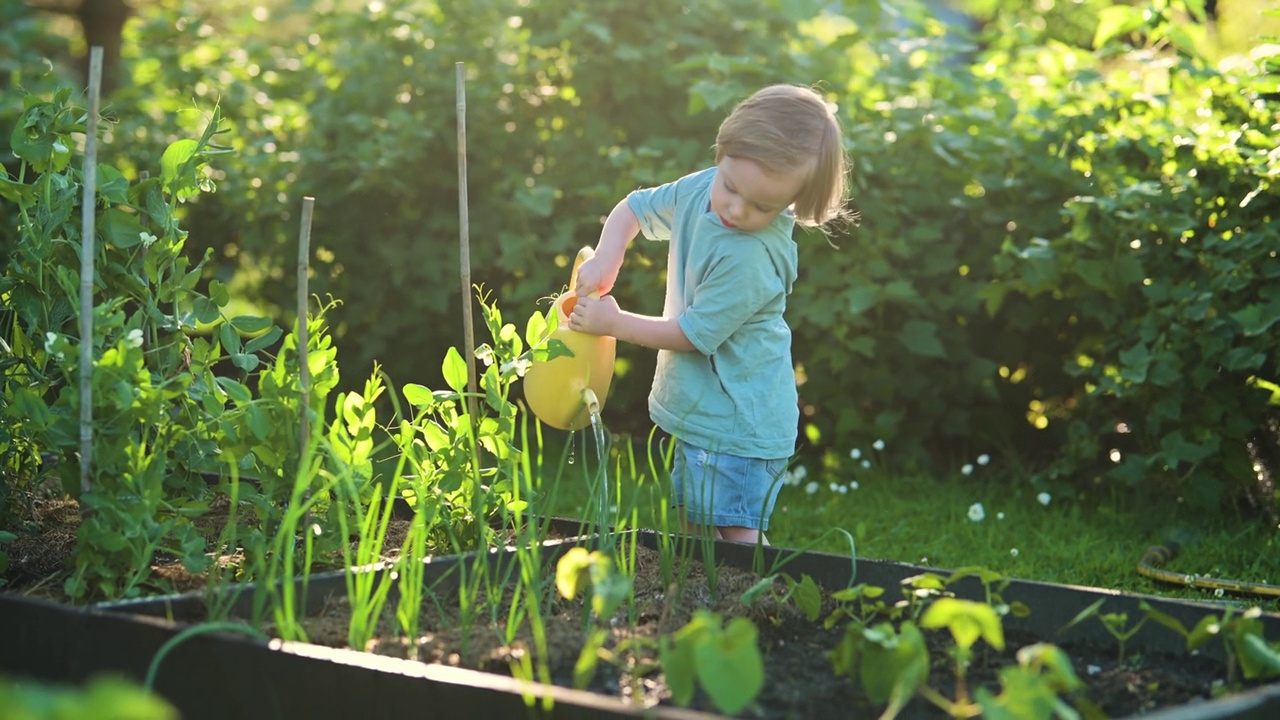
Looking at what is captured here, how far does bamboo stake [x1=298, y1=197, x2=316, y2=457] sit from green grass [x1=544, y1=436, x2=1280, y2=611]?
0.86 m

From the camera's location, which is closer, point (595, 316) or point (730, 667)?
point (730, 667)

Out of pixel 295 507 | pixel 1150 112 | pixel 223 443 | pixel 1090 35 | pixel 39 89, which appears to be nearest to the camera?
pixel 295 507

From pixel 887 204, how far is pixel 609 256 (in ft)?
5.52

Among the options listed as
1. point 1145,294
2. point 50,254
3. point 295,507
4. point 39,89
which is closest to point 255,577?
point 295,507

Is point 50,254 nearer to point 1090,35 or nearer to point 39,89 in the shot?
point 39,89

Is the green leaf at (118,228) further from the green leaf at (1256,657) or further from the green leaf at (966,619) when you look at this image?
the green leaf at (1256,657)

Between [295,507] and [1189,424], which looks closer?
[295,507]

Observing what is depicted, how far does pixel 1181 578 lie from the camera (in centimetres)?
288

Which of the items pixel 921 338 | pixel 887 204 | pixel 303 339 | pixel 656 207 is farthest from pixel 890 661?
pixel 887 204

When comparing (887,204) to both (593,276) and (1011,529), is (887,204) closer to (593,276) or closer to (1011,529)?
(1011,529)

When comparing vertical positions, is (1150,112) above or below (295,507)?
above

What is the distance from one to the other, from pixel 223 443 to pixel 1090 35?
599 centimetres

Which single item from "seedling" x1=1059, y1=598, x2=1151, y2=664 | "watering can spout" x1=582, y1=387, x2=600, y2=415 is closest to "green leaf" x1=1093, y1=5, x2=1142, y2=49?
"watering can spout" x1=582, y1=387, x2=600, y2=415

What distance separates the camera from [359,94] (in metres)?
4.82
